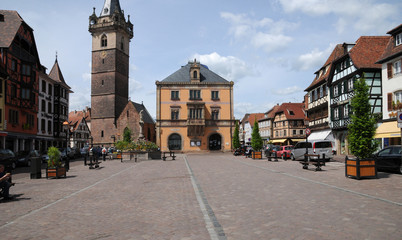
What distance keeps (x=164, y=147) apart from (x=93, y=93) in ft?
76.2

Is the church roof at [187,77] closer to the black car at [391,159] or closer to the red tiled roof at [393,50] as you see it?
the red tiled roof at [393,50]

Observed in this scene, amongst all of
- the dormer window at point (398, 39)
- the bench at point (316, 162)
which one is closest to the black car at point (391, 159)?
the bench at point (316, 162)

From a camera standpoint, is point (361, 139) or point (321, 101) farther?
point (321, 101)

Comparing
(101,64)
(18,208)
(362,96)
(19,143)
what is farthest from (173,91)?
(18,208)

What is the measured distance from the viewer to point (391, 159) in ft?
53.3

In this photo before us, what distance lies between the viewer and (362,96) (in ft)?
49.5

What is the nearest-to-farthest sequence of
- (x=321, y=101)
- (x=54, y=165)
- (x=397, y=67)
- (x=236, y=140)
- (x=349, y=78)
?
1. (x=54, y=165)
2. (x=397, y=67)
3. (x=349, y=78)
4. (x=321, y=101)
5. (x=236, y=140)

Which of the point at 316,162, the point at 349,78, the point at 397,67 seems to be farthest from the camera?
the point at 349,78

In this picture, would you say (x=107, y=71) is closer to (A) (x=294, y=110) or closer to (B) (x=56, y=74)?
(B) (x=56, y=74)

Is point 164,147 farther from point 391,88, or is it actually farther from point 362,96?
point 362,96

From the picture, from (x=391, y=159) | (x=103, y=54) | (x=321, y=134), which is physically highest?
(x=103, y=54)

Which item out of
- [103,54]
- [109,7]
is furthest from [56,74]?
[109,7]

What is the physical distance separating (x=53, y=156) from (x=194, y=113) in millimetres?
41261

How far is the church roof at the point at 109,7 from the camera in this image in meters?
70.4
